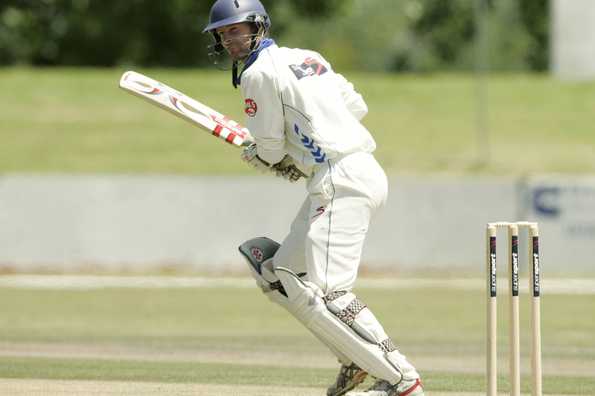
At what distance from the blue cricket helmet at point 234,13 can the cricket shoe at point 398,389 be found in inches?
64.4

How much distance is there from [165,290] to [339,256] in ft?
31.6

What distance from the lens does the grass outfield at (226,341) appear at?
6.65 meters

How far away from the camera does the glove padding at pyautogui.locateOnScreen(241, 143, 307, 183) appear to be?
5703mm

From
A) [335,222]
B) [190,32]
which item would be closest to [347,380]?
[335,222]

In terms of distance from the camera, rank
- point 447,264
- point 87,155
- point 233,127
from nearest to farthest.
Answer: point 233,127 → point 447,264 → point 87,155

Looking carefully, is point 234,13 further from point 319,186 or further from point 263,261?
point 263,261

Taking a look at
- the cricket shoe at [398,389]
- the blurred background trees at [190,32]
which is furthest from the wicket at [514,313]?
the blurred background trees at [190,32]

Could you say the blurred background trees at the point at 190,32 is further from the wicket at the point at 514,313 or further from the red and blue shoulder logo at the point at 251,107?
the wicket at the point at 514,313

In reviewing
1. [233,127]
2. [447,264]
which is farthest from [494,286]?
[447,264]

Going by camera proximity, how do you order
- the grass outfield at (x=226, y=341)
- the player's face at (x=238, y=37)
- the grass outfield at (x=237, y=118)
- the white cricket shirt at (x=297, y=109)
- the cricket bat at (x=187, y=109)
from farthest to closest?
the grass outfield at (x=237, y=118), the grass outfield at (x=226, y=341), the cricket bat at (x=187, y=109), the player's face at (x=238, y=37), the white cricket shirt at (x=297, y=109)

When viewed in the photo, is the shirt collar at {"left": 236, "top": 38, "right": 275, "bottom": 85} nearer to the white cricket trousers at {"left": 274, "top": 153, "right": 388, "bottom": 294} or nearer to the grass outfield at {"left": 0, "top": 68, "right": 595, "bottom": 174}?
the white cricket trousers at {"left": 274, "top": 153, "right": 388, "bottom": 294}

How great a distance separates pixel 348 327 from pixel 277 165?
0.87 metres

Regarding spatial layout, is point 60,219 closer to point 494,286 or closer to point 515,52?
point 494,286

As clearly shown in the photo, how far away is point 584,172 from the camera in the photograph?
20.5 metres
